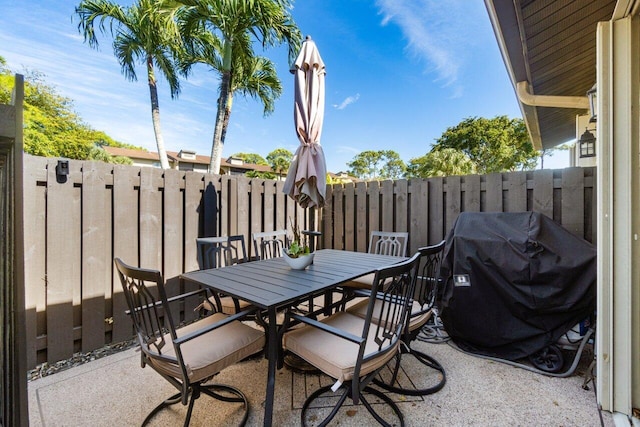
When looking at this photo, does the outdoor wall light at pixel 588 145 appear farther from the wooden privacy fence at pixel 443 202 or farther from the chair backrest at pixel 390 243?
the chair backrest at pixel 390 243

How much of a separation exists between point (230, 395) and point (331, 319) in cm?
92

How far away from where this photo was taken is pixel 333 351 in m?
1.57

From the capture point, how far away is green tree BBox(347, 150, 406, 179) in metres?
34.1

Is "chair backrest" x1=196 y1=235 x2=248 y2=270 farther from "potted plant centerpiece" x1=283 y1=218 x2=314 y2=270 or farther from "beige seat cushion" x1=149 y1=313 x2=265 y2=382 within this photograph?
"beige seat cushion" x1=149 y1=313 x2=265 y2=382

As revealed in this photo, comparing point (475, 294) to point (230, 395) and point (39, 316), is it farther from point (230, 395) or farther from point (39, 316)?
point (39, 316)

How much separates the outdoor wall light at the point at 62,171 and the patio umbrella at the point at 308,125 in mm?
1943

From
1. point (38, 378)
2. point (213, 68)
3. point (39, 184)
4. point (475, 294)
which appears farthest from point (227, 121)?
point (475, 294)

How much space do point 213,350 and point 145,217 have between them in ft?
6.49

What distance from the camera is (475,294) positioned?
2369 millimetres

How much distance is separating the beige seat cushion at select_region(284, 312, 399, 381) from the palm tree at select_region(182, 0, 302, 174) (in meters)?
7.82

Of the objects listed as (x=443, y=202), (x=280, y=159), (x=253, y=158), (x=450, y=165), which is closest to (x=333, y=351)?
(x=443, y=202)

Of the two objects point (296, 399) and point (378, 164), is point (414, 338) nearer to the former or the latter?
point (296, 399)

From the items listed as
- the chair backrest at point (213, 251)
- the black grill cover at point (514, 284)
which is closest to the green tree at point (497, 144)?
the black grill cover at point (514, 284)

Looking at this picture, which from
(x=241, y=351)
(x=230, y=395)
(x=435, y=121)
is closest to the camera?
(x=241, y=351)
